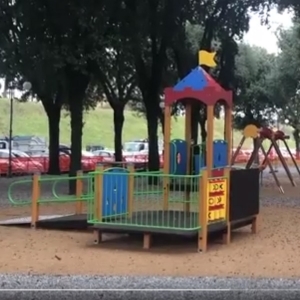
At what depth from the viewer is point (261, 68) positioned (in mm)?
53219

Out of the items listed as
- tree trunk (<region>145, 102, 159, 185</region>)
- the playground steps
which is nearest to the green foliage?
tree trunk (<region>145, 102, 159, 185</region>)

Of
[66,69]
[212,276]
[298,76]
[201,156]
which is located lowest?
[212,276]

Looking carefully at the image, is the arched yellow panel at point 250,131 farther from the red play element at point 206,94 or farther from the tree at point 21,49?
the red play element at point 206,94

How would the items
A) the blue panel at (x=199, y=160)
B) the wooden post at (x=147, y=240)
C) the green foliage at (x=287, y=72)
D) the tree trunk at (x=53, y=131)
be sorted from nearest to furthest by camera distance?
the wooden post at (x=147, y=240)
the blue panel at (x=199, y=160)
the tree trunk at (x=53, y=131)
the green foliage at (x=287, y=72)

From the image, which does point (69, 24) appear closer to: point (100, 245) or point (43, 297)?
point (100, 245)

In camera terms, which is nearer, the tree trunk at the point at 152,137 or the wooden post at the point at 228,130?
the wooden post at the point at 228,130

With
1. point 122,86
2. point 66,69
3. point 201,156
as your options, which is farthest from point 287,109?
point 201,156

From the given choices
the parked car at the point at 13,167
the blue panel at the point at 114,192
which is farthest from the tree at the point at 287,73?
the blue panel at the point at 114,192

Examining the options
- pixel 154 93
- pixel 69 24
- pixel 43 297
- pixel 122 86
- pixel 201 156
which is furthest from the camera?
pixel 122 86

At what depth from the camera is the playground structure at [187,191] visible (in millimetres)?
11641

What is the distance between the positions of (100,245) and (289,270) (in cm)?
340

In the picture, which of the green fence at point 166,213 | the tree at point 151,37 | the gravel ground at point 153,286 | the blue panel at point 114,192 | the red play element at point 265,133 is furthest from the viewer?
the red play element at point 265,133

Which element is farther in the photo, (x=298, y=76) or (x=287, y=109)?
(x=287, y=109)

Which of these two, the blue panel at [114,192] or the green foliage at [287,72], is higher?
the green foliage at [287,72]
